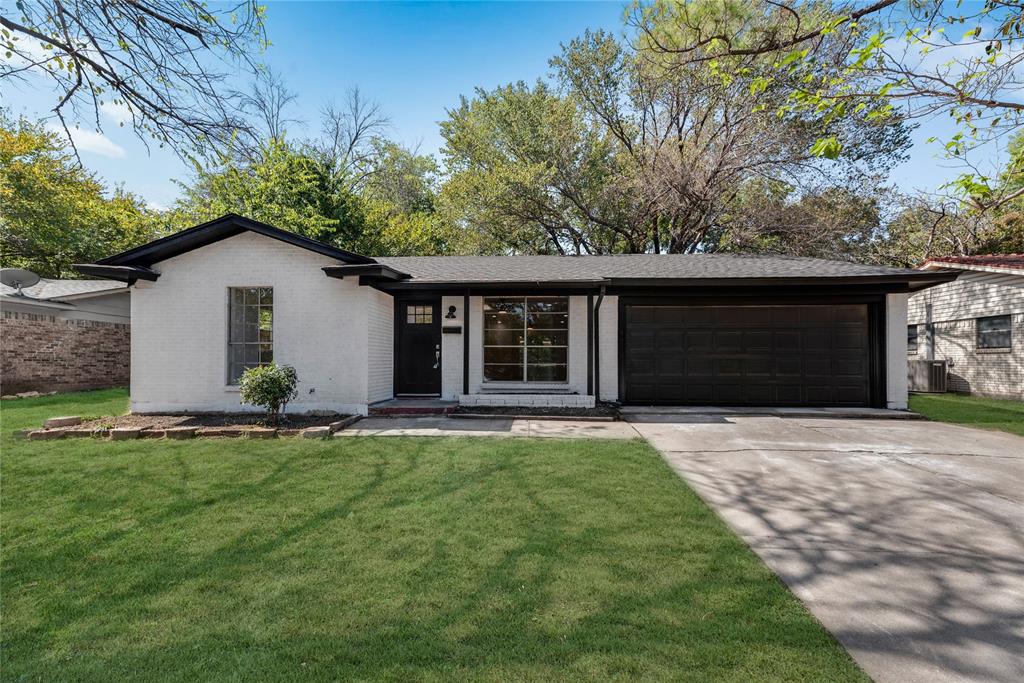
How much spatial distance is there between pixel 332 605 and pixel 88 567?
1787 mm

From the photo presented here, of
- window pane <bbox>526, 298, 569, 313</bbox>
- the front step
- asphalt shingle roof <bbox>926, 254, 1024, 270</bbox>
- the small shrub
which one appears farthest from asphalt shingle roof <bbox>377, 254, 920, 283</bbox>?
asphalt shingle roof <bbox>926, 254, 1024, 270</bbox>

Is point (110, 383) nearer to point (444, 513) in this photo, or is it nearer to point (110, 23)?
point (110, 23)

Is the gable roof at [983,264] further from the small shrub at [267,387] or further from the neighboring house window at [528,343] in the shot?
the small shrub at [267,387]

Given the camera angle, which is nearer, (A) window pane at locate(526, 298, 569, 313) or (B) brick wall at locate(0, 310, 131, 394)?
(A) window pane at locate(526, 298, 569, 313)

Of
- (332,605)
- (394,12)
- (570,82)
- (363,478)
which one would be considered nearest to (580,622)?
(332,605)

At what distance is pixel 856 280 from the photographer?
8.74 meters

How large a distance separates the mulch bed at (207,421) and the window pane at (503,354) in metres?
3.37

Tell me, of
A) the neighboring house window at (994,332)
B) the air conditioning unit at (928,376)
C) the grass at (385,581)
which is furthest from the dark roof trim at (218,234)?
the air conditioning unit at (928,376)

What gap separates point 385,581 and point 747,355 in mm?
9164

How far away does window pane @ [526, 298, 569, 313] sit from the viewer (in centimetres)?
998

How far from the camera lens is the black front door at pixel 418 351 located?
33.0 ft

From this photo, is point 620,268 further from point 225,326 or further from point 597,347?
point 225,326

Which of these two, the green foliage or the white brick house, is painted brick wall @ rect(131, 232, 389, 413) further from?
the green foliage

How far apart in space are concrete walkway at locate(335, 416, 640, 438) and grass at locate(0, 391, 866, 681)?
76.0 inches
